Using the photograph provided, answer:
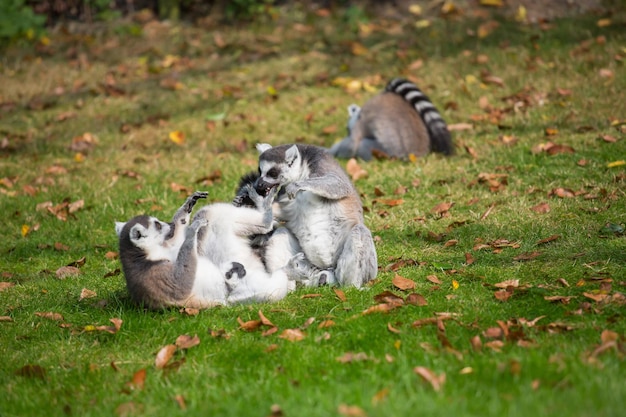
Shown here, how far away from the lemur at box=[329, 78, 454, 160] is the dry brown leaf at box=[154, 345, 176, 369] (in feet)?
17.4

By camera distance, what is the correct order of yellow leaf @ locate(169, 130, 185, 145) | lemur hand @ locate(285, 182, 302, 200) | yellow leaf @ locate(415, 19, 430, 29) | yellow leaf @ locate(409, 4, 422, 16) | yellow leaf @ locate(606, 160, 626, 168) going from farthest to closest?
1. yellow leaf @ locate(409, 4, 422, 16)
2. yellow leaf @ locate(415, 19, 430, 29)
3. yellow leaf @ locate(169, 130, 185, 145)
4. yellow leaf @ locate(606, 160, 626, 168)
5. lemur hand @ locate(285, 182, 302, 200)

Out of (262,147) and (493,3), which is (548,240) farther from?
(493,3)

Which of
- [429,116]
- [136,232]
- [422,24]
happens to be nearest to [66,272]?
[136,232]

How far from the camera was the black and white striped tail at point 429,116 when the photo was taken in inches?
355

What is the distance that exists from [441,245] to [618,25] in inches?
312

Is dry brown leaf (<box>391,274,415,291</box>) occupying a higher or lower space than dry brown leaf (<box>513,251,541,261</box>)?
higher

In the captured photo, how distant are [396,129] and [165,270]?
4.94 meters

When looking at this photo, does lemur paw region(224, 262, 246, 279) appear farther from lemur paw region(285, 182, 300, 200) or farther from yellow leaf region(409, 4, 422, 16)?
yellow leaf region(409, 4, 422, 16)

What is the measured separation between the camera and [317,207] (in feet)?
18.6

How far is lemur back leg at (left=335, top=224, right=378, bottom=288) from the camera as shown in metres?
5.23

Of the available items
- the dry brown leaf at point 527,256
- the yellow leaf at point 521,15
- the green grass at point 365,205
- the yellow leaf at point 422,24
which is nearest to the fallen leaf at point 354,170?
the green grass at point 365,205

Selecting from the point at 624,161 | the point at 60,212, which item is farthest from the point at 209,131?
the point at 624,161

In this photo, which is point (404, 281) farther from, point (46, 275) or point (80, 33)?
point (80, 33)

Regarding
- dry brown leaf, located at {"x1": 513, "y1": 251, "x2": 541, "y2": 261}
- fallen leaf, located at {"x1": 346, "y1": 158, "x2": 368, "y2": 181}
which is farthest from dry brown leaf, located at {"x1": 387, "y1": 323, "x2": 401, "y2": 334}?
fallen leaf, located at {"x1": 346, "y1": 158, "x2": 368, "y2": 181}
